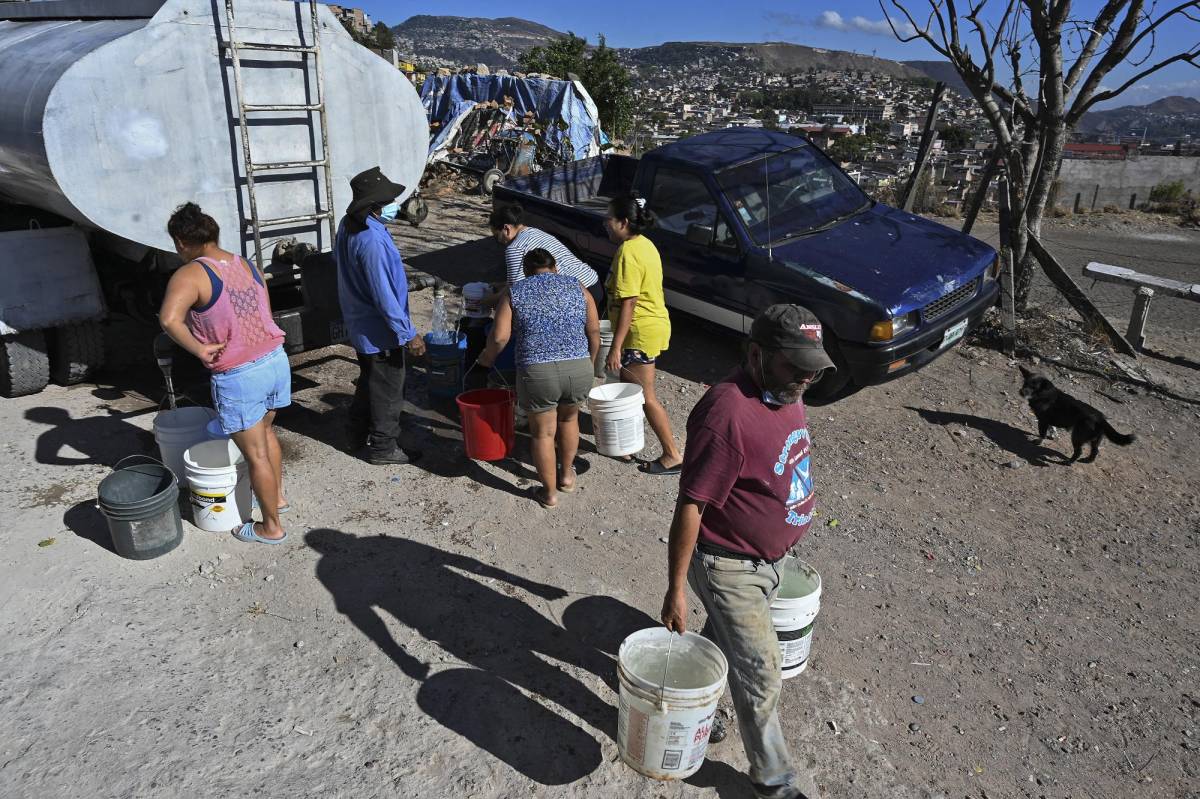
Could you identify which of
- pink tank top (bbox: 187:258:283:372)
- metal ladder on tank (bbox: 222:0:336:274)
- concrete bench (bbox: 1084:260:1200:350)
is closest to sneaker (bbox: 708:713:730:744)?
pink tank top (bbox: 187:258:283:372)

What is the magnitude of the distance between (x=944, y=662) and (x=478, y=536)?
2.59 m

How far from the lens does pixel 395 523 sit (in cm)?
478

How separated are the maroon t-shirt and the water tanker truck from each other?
163 inches

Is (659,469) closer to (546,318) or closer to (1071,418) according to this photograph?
(546,318)

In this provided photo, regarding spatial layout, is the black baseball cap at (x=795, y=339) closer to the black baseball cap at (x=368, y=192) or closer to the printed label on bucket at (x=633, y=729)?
the printed label on bucket at (x=633, y=729)

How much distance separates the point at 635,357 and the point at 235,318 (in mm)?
2517

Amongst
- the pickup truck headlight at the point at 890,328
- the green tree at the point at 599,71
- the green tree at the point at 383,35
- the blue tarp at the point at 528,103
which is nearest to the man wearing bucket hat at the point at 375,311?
the pickup truck headlight at the point at 890,328

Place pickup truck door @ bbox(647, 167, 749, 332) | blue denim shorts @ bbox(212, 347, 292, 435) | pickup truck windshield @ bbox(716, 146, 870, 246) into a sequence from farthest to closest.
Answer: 1. pickup truck windshield @ bbox(716, 146, 870, 246)
2. pickup truck door @ bbox(647, 167, 749, 332)
3. blue denim shorts @ bbox(212, 347, 292, 435)

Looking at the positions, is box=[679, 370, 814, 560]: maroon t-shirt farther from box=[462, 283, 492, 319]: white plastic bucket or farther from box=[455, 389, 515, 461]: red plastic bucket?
box=[462, 283, 492, 319]: white plastic bucket

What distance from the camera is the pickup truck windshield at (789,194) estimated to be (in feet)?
22.6

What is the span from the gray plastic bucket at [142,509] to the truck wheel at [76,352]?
94.8 inches

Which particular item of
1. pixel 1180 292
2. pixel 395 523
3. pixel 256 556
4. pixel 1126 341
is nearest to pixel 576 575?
pixel 395 523

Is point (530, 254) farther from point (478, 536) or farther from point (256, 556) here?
point (256, 556)

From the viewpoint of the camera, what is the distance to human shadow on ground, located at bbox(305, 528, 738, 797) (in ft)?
10.7
